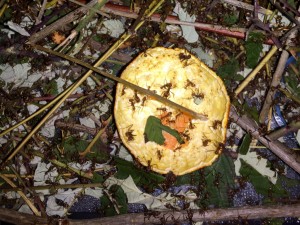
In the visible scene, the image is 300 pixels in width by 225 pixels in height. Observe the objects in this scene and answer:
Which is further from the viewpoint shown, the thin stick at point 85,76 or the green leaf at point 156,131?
the thin stick at point 85,76

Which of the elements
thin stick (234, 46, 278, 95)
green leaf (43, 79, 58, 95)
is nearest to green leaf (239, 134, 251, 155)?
thin stick (234, 46, 278, 95)

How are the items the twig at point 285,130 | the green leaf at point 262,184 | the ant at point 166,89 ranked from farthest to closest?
the green leaf at point 262,184, the twig at point 285,130, the ant at point 166,89

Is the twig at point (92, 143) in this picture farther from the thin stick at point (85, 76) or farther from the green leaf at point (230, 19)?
the green leaf at point (230, 19)

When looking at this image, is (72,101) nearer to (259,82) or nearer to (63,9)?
(63,9)

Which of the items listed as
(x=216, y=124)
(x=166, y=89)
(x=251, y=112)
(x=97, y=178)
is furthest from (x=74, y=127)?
(x=251, y=112)

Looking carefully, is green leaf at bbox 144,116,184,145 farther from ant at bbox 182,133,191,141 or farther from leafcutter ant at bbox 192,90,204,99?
leafcutter ant at bbox 192,90,204,99

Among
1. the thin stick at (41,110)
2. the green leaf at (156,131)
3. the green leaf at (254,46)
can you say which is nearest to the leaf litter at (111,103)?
the green leaf at (254,46)

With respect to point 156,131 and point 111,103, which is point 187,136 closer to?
point 156,131
